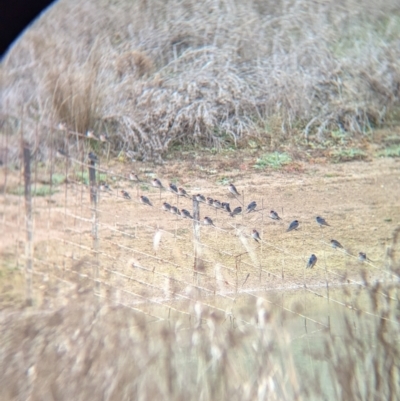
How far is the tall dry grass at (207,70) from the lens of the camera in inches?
67.1

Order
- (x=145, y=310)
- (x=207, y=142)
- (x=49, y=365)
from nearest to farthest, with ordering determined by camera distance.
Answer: (x=49, y=365), (x=145, y=310), (x=207, y=142)

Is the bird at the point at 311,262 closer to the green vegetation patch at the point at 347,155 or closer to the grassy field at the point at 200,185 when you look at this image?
the grassy field at the point at 200,185

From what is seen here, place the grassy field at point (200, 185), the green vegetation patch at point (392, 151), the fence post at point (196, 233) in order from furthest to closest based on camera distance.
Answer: the green vegetation patch at point (392, 151)
the fence post at point (196, 233)
the grassy field at point (200, 185)

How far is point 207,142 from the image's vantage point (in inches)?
67.2

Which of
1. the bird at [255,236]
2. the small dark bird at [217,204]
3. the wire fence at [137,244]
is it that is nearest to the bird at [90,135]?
Result: the wire fence at [137,244]

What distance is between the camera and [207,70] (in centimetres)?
174

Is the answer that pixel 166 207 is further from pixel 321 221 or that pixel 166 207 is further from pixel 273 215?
pixel 321 221

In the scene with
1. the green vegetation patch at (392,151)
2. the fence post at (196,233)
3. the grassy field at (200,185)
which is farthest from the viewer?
the green vegetation patch at (392,151)

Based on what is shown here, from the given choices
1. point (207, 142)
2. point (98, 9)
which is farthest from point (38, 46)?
point (207, 142)

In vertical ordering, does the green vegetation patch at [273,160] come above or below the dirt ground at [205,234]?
above

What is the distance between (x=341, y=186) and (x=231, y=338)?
0.56 metres

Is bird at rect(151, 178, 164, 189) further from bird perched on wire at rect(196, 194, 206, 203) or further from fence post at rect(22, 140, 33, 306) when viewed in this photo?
fence post at rect(22, 140, 33, 306)

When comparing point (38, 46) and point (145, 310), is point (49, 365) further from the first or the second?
point (38, 46)

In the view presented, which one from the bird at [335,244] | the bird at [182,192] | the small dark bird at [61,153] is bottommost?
the bird at [335,244]
